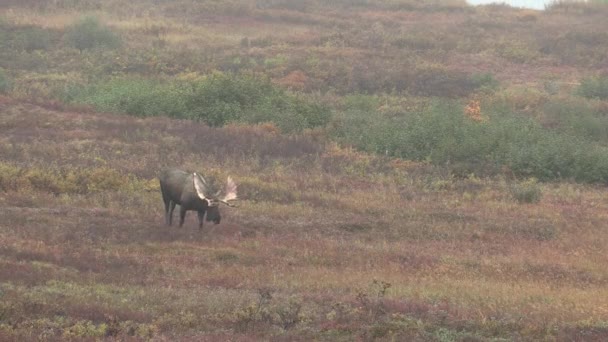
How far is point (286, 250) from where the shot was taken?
16.4 m

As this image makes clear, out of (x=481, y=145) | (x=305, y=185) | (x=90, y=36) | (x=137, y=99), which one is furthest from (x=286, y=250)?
(x=90, y=36)

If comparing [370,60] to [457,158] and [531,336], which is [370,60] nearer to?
[457,158]

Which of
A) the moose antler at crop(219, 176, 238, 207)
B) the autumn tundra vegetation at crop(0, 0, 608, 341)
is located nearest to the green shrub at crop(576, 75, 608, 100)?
the autumn tundra vegetation at crop(0, 0, 608, 341)

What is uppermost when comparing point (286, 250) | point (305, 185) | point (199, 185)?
point (199, 185)

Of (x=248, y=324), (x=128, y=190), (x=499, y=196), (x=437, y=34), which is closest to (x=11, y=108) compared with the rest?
(x=128, y=190)

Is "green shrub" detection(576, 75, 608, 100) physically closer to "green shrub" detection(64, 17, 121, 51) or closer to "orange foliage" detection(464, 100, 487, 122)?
"orange foliage" detection(464, 100, 487, 122)

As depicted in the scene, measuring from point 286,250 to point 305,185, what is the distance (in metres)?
6.47

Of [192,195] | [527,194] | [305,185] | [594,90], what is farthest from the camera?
[594,90]

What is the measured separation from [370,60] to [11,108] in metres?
22.2

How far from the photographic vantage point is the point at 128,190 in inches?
808

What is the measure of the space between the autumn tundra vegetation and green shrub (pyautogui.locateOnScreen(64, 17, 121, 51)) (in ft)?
0.44

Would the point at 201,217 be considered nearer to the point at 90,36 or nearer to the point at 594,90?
the point at 594,90

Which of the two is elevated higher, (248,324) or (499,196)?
(248,324)

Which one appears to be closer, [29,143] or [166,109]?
[29,143]
